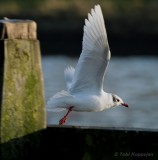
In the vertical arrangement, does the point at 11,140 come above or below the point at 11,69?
below

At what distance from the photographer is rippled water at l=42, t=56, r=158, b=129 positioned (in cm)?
1379

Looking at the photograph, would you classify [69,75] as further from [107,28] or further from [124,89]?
[107,28]

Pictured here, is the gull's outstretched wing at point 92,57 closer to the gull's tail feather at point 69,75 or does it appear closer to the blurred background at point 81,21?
the gull's tail feather at point 69,75

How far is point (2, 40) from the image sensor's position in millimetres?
4461

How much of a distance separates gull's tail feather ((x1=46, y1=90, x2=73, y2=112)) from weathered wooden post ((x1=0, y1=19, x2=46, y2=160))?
107 inches

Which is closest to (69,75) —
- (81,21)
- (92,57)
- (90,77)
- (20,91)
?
(90,77)

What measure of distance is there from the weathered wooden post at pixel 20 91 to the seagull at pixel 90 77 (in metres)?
2.24

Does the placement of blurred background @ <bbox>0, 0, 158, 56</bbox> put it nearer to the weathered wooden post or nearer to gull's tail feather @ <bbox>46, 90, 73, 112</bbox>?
gull's tail feather @ <bbox>46, 90, 73, 112</bbox>

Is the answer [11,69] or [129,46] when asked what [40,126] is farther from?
Result: [129,46]

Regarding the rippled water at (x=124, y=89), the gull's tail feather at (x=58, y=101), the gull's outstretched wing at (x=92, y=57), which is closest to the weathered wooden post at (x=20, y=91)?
the gull's outstretched wing at (x=92, y=57)

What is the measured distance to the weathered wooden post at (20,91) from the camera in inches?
177

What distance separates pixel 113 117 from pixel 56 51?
41.5ft

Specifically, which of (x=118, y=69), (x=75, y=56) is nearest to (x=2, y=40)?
(x=118, y=69)

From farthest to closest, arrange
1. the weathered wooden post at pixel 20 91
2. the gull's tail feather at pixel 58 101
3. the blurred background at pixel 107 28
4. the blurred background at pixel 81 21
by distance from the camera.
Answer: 1. the blurred background at pixel 81 21
2. the blurred background at pixel 107 28
3. the gull's tail feather at pixel 58 101
4. the weathered wooden post at pixel 20 91
